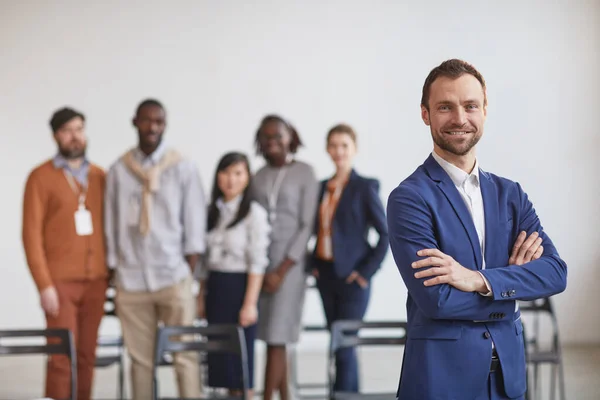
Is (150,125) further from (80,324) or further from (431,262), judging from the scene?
(431,262)

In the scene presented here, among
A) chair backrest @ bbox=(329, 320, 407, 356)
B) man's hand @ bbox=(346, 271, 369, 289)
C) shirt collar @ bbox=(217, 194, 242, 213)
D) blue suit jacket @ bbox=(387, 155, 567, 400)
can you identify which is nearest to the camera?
blue suit jacket @ bbox=(387, 155, 567, 400)

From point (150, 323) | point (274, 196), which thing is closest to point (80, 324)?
point (150, 323)

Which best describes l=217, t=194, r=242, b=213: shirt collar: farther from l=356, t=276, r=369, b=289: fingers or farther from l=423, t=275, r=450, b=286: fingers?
l=423, t=275, r=450, b=286: fingers

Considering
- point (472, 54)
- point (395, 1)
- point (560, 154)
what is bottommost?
point (560, 154)

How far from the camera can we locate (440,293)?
1.76 metres

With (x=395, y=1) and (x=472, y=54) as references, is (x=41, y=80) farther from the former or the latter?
(x=472, y=54)

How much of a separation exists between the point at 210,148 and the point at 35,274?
343cm

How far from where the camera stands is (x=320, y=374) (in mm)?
6223

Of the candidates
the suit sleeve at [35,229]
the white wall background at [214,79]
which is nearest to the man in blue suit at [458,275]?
the suit sleeve at [35,229]

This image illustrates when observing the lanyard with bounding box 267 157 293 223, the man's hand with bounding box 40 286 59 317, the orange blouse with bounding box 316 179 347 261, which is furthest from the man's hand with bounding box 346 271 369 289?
the man's hand with bounding box 40 286 59 317

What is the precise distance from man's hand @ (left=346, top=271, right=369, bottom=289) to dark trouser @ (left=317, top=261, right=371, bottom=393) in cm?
2

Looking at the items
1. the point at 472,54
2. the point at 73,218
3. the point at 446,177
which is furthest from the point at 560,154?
the point at 446,177

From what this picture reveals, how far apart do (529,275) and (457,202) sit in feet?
0.76

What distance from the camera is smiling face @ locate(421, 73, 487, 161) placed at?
1683 mm
